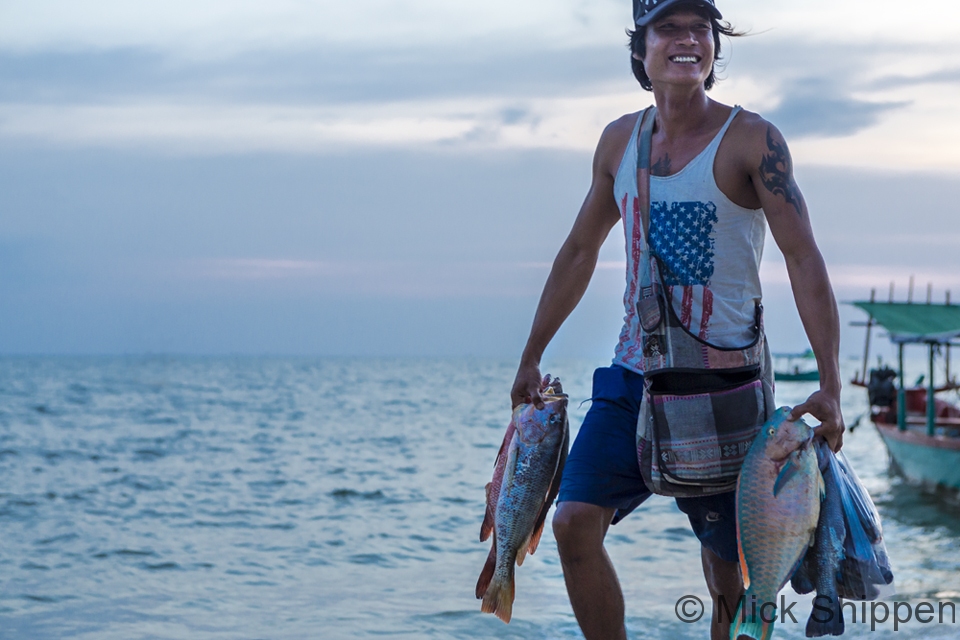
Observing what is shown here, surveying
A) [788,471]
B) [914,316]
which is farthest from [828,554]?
[914,316]

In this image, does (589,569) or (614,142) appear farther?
(614,142)

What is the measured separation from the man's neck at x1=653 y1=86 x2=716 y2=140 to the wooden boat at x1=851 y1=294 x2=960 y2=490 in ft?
46.4

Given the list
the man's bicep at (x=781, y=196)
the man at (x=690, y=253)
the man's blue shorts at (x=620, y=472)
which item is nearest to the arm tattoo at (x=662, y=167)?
the man at (x=690, y=253)

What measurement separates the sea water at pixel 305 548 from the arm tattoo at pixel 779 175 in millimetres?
907

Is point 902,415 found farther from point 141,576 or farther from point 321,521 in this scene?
point 141,576

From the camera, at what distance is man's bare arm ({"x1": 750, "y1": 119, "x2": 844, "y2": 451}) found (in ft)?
10.0

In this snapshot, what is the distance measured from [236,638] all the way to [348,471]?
12438mm

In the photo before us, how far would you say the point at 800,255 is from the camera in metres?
3.18

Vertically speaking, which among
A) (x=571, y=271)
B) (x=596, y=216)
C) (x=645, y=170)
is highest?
(x=645, y=170)

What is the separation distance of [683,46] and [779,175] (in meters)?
0.55

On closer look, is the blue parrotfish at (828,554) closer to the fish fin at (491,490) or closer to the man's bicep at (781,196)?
the man's bicep at (781,196)

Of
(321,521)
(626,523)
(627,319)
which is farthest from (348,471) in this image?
(627,319)

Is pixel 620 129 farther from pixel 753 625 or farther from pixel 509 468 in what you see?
pixel 753 625

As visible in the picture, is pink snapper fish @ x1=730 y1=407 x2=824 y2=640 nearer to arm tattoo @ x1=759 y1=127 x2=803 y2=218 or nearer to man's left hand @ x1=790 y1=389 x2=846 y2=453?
man's left hand @ x1=790 y1=389 x2=846 y2=453
